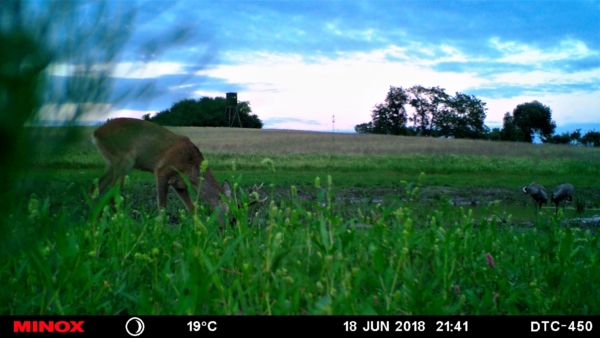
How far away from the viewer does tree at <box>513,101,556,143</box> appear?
50.8 metres

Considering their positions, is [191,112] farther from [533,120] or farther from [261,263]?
[533,120]

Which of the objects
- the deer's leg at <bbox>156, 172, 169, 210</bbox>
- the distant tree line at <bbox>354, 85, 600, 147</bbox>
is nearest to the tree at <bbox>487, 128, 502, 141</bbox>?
the distant tree line at <bbox>354, 85, 600, 147</bbox>

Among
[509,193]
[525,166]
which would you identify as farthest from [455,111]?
[509,193]

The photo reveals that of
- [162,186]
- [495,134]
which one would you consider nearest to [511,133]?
[495,134]

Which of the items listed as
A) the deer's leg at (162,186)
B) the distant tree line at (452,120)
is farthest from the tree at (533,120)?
the deer's leg at (162,186)

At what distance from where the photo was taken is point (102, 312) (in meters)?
2.72

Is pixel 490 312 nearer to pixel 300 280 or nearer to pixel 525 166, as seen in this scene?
pixel 300 280
